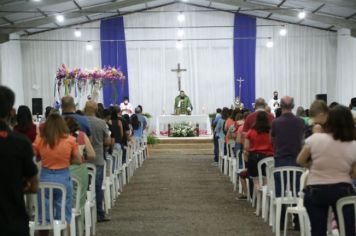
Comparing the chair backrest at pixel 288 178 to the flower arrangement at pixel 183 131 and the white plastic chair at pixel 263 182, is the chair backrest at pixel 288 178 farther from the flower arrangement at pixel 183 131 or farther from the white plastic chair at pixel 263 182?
the flower arrangement at pixel 183 131

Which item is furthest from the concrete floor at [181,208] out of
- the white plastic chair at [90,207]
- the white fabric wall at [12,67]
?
the white fabric wall at [12,67]

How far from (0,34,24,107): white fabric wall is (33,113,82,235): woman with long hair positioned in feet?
47.4

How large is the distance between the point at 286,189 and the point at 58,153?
7.97 feet

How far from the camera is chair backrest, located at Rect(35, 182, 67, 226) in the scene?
4.41 m

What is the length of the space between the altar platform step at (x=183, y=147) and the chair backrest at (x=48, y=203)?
11928 mm

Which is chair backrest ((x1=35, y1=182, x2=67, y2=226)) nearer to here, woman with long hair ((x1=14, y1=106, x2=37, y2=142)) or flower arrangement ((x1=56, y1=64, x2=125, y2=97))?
woman with long hair ((x1=14, y1=106, x2=37, y2=142))

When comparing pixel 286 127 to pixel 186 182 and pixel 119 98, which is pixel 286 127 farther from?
pixel 119 98

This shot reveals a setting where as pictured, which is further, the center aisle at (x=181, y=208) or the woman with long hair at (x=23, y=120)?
the center aisle at (x=181, y=208)

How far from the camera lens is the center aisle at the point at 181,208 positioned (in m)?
6.44

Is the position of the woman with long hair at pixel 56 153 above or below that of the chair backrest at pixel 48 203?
above

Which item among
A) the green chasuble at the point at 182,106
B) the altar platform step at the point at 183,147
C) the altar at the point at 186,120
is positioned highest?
the green chasuble at the point at 182,106

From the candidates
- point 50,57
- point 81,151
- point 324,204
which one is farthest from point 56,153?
point 50,57

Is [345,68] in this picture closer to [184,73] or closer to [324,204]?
[184,73]

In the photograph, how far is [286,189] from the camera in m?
5.82
